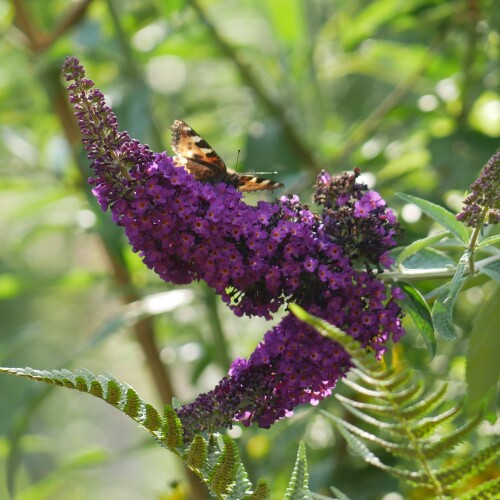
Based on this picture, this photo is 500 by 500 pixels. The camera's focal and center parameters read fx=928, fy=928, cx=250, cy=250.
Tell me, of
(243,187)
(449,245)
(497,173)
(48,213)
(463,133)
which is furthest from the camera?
(48,213)

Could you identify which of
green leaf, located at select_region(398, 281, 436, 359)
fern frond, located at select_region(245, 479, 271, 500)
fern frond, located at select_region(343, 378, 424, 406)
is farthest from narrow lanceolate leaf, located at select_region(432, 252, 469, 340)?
fern frond, located at select_region(245, 479, 271, 500)

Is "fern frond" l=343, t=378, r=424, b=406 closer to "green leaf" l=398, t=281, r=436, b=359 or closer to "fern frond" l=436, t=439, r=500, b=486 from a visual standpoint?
"fern frond" l=436, t=439, r=500, b=486

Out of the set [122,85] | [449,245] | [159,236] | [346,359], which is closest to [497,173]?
[449,245]

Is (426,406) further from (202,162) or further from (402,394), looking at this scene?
(202,162)

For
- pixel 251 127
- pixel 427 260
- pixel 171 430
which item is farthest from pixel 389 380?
pixel 251 127

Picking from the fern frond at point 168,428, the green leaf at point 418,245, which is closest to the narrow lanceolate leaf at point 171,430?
the fern frond at point 168,428

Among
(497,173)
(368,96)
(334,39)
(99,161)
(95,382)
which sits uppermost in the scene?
(368,96)

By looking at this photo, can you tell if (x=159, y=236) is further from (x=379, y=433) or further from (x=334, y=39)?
(x=334, y=39)

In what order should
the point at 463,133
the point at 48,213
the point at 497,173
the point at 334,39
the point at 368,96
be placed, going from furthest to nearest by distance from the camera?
the point at 368,96 → the point at 48,213 → the point at 334,39 → the point at 463,133 → the point at 497,173
